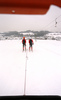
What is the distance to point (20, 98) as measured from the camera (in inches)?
32.6

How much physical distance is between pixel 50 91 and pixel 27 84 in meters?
0.47

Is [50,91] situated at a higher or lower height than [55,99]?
lower

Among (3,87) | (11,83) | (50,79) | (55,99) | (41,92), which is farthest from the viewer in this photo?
(50,79)

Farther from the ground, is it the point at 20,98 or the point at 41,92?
the point at 20,98

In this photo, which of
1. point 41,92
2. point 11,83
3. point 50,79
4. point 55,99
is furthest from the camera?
point 50,79

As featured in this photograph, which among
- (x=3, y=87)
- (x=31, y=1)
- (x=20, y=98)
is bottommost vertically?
(x=3, y=87)

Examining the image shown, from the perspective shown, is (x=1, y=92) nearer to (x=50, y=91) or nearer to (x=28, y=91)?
(x=28, y=91)

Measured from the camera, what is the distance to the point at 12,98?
818 millimetres

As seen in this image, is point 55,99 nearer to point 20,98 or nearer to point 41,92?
point 20,98

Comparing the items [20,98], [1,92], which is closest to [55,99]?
[20,98]

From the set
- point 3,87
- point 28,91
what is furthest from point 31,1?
point 3,87

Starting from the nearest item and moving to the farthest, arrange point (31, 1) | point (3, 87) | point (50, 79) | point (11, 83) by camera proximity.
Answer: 1. point (31, 1)
2. point (3, 87)
3. point (11, 83)
4. point (50, 79)

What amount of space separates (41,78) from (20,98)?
1.11 m

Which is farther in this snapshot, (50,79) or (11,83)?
(50,79)
